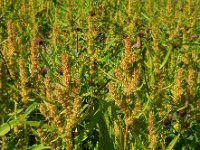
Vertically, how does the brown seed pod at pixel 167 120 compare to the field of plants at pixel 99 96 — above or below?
below

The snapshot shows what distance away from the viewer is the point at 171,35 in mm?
2324

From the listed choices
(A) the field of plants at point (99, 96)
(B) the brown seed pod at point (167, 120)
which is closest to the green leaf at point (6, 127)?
(A) the field of plants at point (99, 96)

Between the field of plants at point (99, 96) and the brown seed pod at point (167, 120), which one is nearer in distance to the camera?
the field of plants at point (99, 96)

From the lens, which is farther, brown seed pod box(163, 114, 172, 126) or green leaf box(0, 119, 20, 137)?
brown seed pod box(163, 114, 172, 126)

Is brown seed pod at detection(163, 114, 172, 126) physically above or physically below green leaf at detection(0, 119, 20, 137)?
below

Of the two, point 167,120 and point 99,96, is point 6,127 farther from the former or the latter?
point 167,120

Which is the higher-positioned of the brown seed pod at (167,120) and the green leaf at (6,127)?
the green leaf at (6,127)

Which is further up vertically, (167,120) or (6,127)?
(6,127)

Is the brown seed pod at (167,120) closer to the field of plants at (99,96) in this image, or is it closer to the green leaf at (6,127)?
the field of plants at (99,96)

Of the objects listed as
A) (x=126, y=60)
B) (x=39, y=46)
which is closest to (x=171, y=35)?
(x=39, y=46)

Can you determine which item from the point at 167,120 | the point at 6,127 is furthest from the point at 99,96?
the point at 6,127

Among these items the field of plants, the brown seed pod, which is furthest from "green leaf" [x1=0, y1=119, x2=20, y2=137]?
the brown seed pod

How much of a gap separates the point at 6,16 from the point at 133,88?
2083 mm

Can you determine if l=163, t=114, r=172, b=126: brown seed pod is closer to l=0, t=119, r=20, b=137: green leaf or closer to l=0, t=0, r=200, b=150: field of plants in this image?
l=0, t=0, r=200, b=150: field of plants
